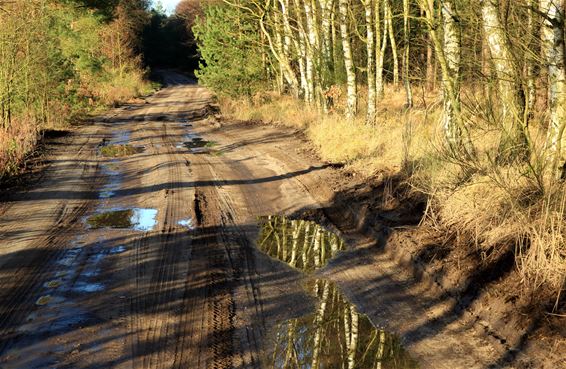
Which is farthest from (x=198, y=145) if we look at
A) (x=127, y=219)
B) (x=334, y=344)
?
(x=334, y=344)

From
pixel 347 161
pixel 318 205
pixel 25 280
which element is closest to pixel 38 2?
pixel 347 161

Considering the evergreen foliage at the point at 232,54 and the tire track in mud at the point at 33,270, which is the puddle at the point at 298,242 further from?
the evergreen foliage at the point at 232,54

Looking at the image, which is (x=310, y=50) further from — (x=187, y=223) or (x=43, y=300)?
(x=43, y=300)

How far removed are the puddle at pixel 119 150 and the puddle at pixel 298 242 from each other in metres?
8.06

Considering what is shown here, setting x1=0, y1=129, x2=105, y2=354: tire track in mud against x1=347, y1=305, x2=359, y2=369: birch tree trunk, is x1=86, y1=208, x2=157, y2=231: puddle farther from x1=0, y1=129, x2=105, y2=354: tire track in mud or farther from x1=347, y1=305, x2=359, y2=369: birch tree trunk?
x1=347, y1=305, x2=359, y2=369: birch tree trunk

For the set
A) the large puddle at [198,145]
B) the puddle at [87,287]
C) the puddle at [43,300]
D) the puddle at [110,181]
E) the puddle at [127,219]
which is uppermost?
the large puddle at [198,145]

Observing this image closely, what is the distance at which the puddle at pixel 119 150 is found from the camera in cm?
1562

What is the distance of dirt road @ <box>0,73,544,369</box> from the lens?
4691 millimetres

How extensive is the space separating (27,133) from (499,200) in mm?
12835

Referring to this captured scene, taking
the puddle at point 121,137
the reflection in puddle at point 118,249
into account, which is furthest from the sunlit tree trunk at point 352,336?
the puddle at point 121,137

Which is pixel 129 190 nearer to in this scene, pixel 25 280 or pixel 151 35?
pixel 25 280

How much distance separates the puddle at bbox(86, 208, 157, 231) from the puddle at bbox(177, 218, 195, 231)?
0.39 meters

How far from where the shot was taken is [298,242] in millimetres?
7645

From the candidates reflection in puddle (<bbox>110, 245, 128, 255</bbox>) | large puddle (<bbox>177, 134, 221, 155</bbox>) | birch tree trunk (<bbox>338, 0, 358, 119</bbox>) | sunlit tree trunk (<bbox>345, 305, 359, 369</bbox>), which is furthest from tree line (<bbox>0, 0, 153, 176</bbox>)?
sunlit tree trunk (<bbox>345, 305, 359, 369</bbox>)
